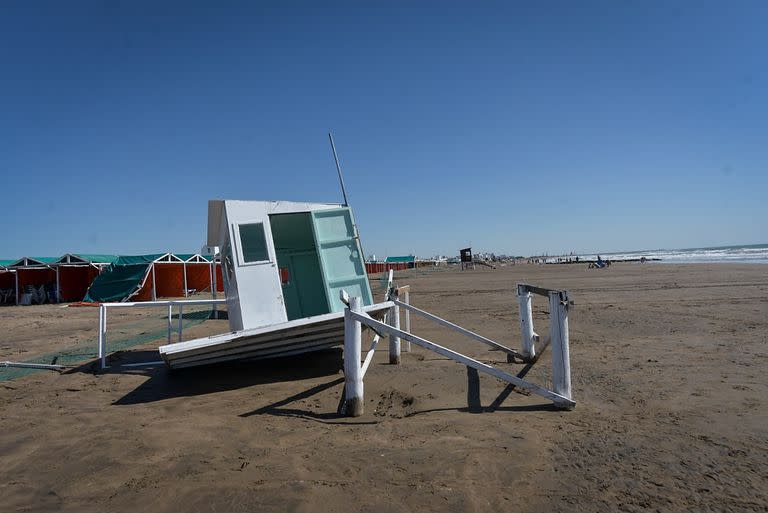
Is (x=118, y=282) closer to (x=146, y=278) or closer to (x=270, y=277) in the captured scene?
(x=146, y=278)

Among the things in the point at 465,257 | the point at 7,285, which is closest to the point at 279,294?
the point at 7,285

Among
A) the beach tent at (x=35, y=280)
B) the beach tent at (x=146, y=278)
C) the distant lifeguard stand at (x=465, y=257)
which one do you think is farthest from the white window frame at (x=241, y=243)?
the distant lifeguard stand at (x=465, y=257)

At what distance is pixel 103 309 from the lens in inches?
317

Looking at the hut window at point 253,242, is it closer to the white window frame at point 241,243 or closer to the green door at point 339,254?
the white window frame at point 241,243

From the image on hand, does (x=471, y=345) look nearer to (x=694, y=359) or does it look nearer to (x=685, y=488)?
(x=694, y=359)

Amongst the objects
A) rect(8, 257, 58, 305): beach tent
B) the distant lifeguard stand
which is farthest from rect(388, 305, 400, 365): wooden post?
the distant lifeguard stand

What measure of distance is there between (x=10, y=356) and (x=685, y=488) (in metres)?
12.9

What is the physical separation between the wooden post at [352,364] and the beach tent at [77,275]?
30.0 meters

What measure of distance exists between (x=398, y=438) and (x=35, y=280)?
34.4m

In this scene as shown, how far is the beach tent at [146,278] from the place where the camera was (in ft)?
84.8

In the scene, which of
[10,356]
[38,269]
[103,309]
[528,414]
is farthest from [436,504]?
[38,269]

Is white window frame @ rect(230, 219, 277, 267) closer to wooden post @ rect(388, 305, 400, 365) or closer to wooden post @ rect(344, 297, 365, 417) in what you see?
wooden post @ rect(344, 297, 365, 417)

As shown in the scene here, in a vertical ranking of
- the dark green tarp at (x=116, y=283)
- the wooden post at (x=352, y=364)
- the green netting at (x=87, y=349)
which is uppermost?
the dark green tarp at (x=116, y=283)

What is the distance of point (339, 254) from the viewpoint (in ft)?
23.6
